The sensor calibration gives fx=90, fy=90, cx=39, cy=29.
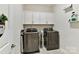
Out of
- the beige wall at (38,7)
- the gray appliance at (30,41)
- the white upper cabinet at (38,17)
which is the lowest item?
the gray appliance at (30,41)

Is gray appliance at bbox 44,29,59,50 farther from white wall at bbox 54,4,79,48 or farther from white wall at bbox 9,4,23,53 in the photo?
white wall at bbox 9,4,23,53

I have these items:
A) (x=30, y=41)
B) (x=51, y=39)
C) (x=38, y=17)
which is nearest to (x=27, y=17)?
(x=38, y=17)

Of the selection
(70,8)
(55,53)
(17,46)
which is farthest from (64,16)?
(17,46)

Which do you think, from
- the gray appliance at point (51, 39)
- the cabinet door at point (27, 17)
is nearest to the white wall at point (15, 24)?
the cabinet door at point (27, 17)

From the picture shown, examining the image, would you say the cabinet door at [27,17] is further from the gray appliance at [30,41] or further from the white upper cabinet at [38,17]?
the gray appliance at [30,41]

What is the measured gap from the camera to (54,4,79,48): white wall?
1.04m

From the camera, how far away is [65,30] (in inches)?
42.9

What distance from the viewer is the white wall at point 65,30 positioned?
104cm

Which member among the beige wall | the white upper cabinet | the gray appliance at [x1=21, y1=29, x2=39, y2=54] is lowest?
the gray appliance at [x1=21, y1=29, x2=39, y2=54]

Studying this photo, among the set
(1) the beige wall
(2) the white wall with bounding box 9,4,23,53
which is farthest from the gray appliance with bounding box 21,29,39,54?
(1) the beige wall

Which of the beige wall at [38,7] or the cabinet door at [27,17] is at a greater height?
the beige wall at [38,7]
